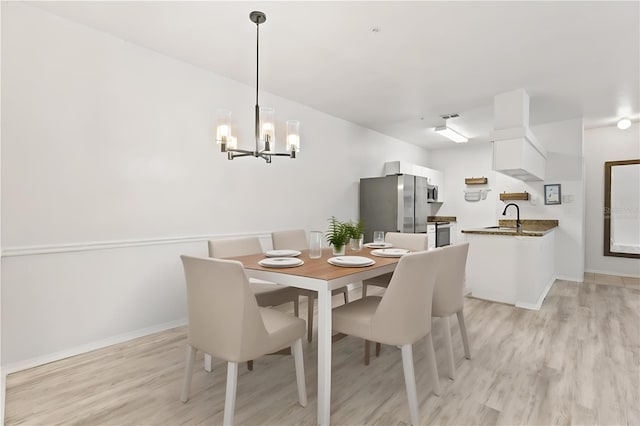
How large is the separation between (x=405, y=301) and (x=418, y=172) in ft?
14.9

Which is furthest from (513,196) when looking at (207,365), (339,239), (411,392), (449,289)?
(207,365)

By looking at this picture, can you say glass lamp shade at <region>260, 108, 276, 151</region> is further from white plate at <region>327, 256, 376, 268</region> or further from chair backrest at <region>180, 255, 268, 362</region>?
chair backrest at <region>180, 255, 268, 362</region>

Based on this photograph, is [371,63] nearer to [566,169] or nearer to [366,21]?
[366,21]

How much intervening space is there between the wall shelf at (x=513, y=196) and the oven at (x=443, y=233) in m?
1.01

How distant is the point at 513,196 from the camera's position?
538 centimetres

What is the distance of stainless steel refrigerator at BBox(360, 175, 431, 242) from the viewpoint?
15.1 feet

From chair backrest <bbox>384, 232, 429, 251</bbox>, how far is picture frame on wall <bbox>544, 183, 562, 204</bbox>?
3.49 metres

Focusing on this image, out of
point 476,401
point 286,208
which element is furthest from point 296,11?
point 476,401

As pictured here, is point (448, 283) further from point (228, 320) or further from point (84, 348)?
point (84, 348)

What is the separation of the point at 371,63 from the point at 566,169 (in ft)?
12.9

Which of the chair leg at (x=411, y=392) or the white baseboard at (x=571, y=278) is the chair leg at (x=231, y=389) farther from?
the white baseboard at (x=571, y=278)

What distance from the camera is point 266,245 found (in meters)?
3.72

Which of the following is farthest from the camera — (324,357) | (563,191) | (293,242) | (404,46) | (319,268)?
(563,191)

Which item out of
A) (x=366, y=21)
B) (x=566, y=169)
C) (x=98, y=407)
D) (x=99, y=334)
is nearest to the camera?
(x=98, y=407)
